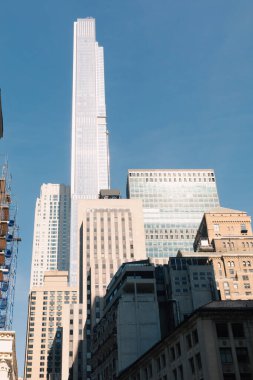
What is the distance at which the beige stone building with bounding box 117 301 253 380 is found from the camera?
63.9 meters

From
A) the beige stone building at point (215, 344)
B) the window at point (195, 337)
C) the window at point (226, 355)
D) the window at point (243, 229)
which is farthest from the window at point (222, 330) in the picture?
the window at point (243, 229)

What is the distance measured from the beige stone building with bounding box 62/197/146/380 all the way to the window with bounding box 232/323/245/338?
106880mm

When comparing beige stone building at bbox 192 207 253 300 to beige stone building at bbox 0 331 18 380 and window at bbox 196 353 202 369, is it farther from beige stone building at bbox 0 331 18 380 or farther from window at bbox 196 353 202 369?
window at bbox 196 353 202 369

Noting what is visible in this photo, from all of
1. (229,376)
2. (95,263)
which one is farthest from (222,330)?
(95,263)

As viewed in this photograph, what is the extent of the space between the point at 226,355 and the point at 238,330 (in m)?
4.03

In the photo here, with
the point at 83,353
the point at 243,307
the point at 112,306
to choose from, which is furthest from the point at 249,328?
the point at 83,353

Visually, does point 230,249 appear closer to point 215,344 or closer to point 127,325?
point 127,325

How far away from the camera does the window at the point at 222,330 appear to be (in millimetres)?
66500

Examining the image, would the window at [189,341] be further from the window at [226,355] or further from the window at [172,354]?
the window at [226,355]

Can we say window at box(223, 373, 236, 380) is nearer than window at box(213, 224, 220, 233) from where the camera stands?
Yes

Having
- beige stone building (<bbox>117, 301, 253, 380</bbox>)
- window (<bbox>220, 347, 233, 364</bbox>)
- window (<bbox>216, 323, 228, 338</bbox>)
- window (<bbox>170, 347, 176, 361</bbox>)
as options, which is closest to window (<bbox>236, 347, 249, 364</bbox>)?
beige stone building (<bbox>117, 301, 253, 380</bbox>)

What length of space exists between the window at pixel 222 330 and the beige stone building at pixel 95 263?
351 ft

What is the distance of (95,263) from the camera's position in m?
186

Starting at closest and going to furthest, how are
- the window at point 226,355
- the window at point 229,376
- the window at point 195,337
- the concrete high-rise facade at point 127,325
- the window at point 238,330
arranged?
the window at point 229,376 → the window at point 226,355 → the window at point 238,330 → the window at point 195,337 → the concrete high-rise facade at point 127,325
